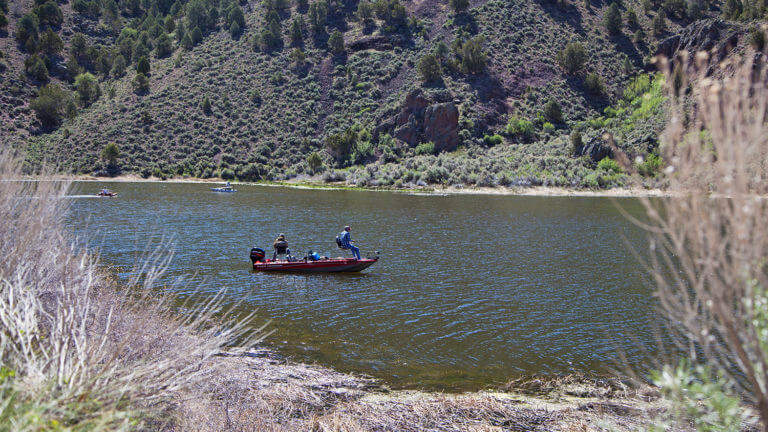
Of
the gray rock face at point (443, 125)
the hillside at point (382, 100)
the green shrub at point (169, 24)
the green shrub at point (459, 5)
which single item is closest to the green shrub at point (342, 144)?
the hillside at point (382, 100)

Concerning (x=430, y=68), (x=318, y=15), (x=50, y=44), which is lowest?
(x=430, y=68)

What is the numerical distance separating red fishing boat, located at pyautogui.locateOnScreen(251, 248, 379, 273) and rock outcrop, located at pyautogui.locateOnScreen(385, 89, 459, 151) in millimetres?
68129

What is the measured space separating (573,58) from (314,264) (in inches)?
3674

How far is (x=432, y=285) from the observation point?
23500 mm

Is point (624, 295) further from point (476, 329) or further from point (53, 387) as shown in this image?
point (53, 387)

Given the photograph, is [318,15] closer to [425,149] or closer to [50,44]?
[425,149]

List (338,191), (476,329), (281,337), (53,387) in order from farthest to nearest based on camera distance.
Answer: (338,191) < (476,329) < (281,337) < (53,387)

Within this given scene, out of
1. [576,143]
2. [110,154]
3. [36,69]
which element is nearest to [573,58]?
[576,143]

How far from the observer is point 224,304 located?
19.8 meters

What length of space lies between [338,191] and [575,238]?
4266 centimetres

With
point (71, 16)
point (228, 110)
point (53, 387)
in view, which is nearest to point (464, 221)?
point (53, 387)

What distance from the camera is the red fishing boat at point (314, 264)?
83.5 feet

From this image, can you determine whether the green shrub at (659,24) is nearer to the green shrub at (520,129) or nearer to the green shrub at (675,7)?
the green shrub at (675,7)

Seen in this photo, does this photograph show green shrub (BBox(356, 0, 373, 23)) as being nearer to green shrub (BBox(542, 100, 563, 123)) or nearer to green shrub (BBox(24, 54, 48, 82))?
green shrub (BBox(542, 100, 563, 123))
